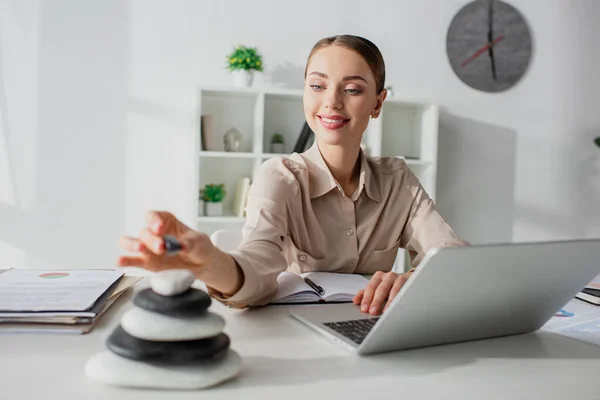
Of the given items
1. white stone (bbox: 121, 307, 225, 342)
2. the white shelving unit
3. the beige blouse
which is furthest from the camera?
the white shelving unit

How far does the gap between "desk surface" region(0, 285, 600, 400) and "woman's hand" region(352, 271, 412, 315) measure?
15 centimetres

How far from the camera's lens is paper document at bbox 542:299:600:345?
0.91 metres

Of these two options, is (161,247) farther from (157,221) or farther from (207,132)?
(207,132)

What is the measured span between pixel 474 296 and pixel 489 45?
3388mm

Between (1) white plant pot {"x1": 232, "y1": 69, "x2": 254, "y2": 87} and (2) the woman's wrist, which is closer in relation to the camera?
(2) the woman's wrist

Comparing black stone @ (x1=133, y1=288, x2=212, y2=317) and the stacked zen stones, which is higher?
black stone @ (x1=133, y1=288, x2=212, y2=317)

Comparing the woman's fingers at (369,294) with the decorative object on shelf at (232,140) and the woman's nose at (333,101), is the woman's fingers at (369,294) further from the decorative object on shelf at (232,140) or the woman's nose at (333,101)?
the decorative object on shelf at (232,140)

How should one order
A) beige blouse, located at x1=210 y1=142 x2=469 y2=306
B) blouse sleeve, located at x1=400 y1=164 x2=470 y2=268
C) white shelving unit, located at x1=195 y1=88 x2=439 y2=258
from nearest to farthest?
beige blouse, located at x1=210 y1=142 x2=469 y2=306, blouse sleeve, located at x1=400 y1=164 x2=470 y2=268, white shelving unit, located at x1=195 y1=88 x2=439 y2=258

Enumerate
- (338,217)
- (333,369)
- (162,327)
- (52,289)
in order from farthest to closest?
(338,217)
(52,289)
(333,369)
(162,327)

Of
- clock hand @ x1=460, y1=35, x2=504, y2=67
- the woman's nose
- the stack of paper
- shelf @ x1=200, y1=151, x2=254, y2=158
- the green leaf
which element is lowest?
the stack of paper

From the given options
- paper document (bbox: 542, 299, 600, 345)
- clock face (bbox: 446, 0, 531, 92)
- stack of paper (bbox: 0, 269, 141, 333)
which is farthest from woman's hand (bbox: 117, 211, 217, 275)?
clock face (bbox: 446, 0, 531, 92)

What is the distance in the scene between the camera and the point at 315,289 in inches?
43.5

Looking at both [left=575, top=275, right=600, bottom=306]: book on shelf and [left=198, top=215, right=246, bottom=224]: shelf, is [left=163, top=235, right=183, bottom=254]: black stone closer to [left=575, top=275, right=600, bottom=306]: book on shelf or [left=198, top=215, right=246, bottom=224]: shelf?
[left=575, top=275, right=600, bottom=306]: book on shelf

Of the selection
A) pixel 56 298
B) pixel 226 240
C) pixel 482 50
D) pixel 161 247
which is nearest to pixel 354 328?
pixel 161 247
